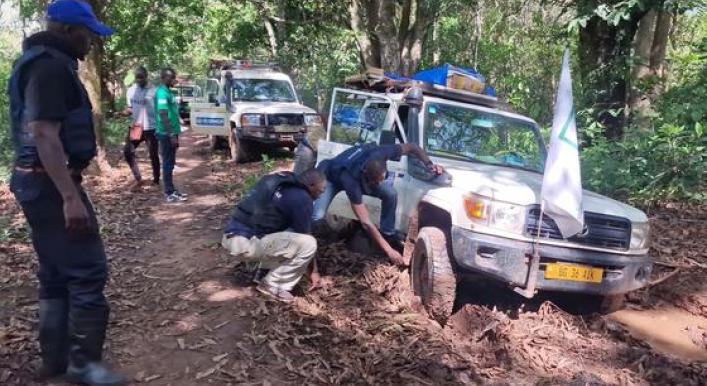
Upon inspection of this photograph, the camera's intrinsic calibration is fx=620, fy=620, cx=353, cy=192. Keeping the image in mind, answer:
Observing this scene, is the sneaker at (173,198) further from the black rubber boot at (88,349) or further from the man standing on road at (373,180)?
the black rubber boot at (88,349)

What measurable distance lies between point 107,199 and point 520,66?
607 inches

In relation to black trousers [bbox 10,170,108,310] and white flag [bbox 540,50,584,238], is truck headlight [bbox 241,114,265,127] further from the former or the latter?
black trousers [bbox 10,170,108,310]

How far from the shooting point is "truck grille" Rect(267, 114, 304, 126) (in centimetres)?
1245

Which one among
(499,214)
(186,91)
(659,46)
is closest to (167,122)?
(499,214)

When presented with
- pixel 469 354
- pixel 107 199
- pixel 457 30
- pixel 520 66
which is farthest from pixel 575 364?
pixel 457 30

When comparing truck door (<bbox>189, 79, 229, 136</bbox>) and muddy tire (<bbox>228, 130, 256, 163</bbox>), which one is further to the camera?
truck door (<bbox>189, 79, 229, 136</bbox>)

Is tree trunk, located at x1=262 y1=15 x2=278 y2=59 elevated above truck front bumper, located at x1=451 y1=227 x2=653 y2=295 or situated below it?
above

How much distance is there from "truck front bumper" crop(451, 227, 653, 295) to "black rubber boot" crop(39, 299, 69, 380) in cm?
261

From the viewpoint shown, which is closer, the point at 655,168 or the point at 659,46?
the point at 655,168

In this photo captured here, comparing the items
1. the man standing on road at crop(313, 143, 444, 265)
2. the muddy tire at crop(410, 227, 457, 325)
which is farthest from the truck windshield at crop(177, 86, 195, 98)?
the muddy tire at crop(410, 227, 457, 325)

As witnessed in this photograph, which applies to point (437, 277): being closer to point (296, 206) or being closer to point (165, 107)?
point (296, 206)

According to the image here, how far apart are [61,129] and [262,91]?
10613mm

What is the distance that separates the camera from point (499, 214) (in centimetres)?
448

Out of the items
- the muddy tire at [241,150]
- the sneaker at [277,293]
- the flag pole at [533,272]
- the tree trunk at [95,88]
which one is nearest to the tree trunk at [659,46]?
the muddy tire at [241,150]
